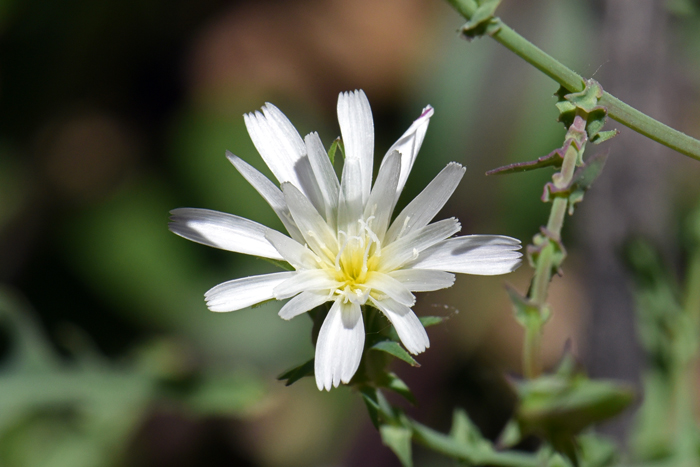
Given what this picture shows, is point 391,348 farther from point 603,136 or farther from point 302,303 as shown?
point 603,136

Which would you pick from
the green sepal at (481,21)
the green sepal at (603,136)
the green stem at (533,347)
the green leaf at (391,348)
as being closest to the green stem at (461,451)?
the green stem at (533,347)

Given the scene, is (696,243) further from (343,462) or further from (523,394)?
(343,462)

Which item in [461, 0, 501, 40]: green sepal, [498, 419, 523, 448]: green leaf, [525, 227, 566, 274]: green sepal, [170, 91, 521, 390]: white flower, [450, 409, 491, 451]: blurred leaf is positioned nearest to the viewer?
[461, 0, 501, 40]: green sepal

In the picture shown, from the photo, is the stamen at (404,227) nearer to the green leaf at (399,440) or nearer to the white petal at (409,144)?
the white petal at (409,144)

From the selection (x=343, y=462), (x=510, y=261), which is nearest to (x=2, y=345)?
(x=343, y=462)

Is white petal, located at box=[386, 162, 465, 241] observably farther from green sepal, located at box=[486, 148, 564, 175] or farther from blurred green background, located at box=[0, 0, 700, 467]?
blurred green background, located at box=[0, 0, 700, 467]

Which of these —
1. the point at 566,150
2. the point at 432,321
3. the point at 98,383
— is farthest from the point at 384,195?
the point at 98,383

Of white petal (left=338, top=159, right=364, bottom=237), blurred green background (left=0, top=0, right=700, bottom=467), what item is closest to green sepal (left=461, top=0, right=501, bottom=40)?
white petal (left=338, top=159, right=364, bottom=237)
